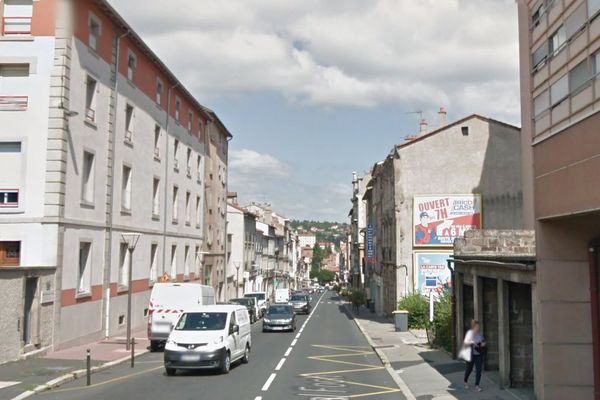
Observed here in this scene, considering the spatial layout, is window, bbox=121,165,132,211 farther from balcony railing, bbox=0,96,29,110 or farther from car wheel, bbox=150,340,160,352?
car wheel, bbox=150,340,160,352

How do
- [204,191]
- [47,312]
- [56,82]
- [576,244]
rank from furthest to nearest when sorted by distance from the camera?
[204,191], [56,82], [47,312], [576,244]

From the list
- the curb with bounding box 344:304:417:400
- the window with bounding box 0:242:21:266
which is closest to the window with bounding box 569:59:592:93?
the curb with bounding box 344:304:417:400

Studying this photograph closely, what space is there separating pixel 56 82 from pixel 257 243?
57.0m

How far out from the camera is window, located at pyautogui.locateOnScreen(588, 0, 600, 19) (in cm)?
980

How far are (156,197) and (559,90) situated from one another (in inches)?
1100

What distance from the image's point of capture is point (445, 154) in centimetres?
3766

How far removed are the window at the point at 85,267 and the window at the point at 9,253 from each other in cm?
288

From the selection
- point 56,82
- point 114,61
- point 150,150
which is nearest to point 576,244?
point 56,82

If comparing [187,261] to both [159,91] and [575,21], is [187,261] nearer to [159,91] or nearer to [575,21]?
[159,91]

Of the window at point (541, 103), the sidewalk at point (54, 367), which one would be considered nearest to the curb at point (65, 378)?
the sidewalk at point (54, 367)

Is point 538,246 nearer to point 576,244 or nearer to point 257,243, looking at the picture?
point 576,244

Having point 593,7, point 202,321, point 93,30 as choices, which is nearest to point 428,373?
point 202,321

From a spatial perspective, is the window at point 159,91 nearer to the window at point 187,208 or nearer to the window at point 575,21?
the window at point 187,208

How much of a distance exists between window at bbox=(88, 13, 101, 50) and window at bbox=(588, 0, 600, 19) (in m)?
20.1
